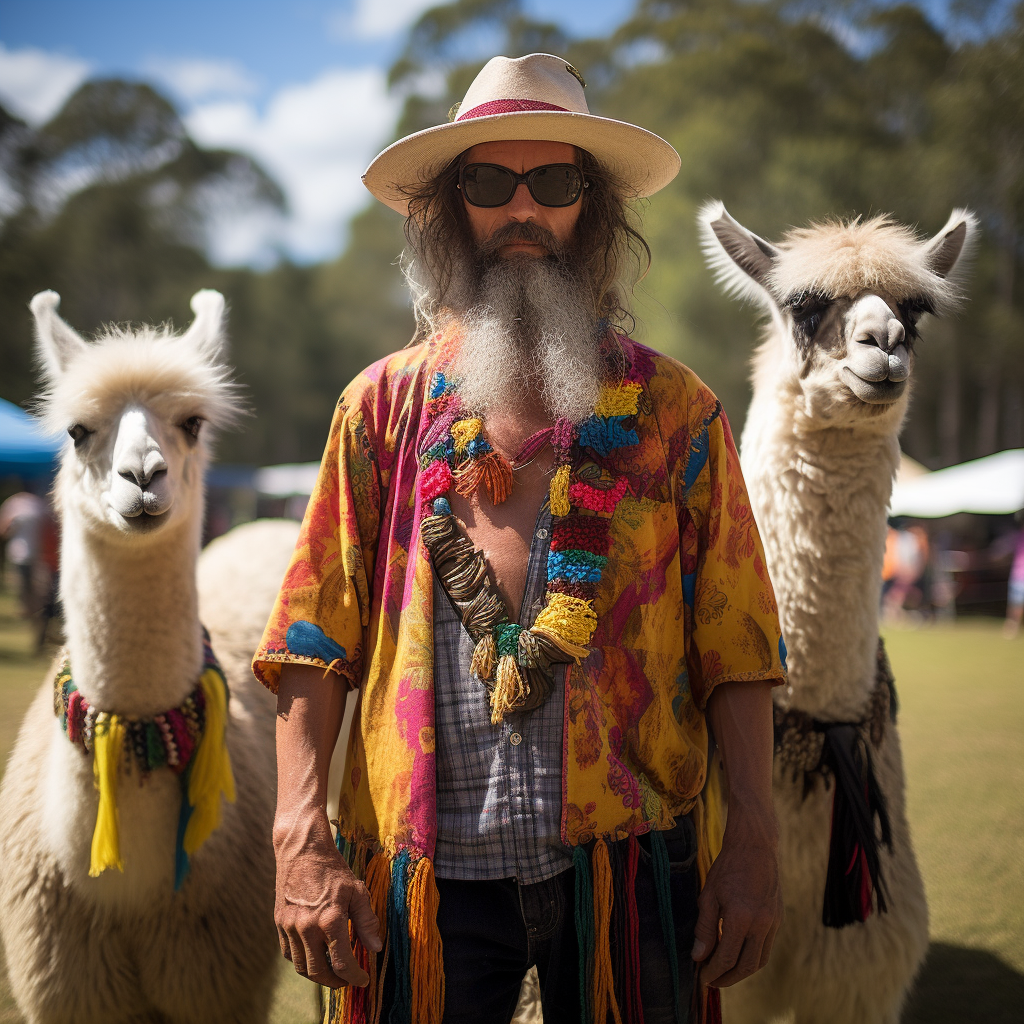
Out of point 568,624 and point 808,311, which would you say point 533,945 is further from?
point 808,311

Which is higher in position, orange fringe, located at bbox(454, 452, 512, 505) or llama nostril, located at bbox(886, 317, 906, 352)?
llama nostril, located at bbox(886, 317, 906, 352)

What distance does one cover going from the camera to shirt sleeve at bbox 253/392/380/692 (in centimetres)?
142

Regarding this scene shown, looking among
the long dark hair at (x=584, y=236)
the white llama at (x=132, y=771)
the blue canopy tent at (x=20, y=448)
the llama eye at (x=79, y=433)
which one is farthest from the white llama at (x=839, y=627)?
the blue canopy tent at (x=20, y=448)

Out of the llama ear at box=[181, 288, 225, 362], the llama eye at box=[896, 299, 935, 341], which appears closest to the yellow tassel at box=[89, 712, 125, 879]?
the llama ear at box=[181, 288, 225, 362]

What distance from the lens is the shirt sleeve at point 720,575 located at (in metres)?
1.44

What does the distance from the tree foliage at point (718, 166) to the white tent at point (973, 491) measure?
213 cm

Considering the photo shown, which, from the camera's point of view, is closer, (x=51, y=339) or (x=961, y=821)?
(x=51, y=339)

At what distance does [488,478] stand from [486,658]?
30 centimetres

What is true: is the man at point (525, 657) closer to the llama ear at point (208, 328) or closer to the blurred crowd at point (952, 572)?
the llama ear at point (208, 328)

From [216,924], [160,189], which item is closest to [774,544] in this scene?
[216,924]

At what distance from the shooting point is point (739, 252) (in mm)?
2580

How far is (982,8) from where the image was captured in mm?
18078

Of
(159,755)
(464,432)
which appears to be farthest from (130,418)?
(464,432)

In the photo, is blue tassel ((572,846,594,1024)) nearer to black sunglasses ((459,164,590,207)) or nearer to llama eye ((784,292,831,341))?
black sunglasses ((459,164,590,207))
